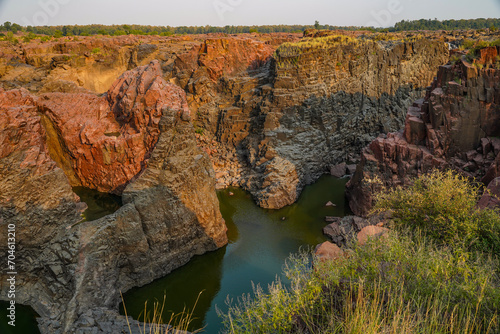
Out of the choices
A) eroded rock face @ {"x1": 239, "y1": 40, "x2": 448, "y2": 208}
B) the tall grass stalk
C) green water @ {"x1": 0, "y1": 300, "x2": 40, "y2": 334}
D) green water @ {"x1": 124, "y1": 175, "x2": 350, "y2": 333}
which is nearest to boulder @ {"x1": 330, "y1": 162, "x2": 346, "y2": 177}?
eroded rock face @ {"x1": 239, "y1": 40, "x2": 448, "y2": 208}

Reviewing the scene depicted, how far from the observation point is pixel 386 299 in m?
8.09

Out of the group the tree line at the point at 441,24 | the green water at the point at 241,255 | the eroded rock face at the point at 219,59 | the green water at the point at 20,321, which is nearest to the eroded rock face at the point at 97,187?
the green water at the point at 20,321

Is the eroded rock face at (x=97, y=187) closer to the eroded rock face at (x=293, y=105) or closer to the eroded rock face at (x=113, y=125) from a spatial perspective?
the eroded rock face at (x=113, y=125)

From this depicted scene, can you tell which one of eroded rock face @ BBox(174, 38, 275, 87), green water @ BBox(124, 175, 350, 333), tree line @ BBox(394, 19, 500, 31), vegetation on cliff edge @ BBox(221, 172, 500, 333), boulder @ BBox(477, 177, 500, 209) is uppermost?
tree line @ BBox(394, 19, 500, 31)

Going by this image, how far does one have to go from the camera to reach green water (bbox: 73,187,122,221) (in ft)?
59.7

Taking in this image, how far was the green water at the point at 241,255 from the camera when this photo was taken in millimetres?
16297

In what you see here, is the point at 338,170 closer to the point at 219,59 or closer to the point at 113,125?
the point at 219,59

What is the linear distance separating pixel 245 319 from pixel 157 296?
9.47 metres

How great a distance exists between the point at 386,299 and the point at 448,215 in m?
6.79

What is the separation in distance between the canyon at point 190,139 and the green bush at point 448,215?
18.4 ft

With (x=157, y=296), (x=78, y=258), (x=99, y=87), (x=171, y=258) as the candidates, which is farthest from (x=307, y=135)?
(x=99, y=87)

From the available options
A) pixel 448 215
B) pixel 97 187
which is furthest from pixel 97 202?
pixel 448 215

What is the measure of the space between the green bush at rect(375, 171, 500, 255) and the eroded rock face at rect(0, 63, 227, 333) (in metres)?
11.0

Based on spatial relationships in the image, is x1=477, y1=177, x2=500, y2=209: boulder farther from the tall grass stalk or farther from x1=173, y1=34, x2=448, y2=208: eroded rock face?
x1=173, y1=34, x2=448, y2=208: eroded rock face
